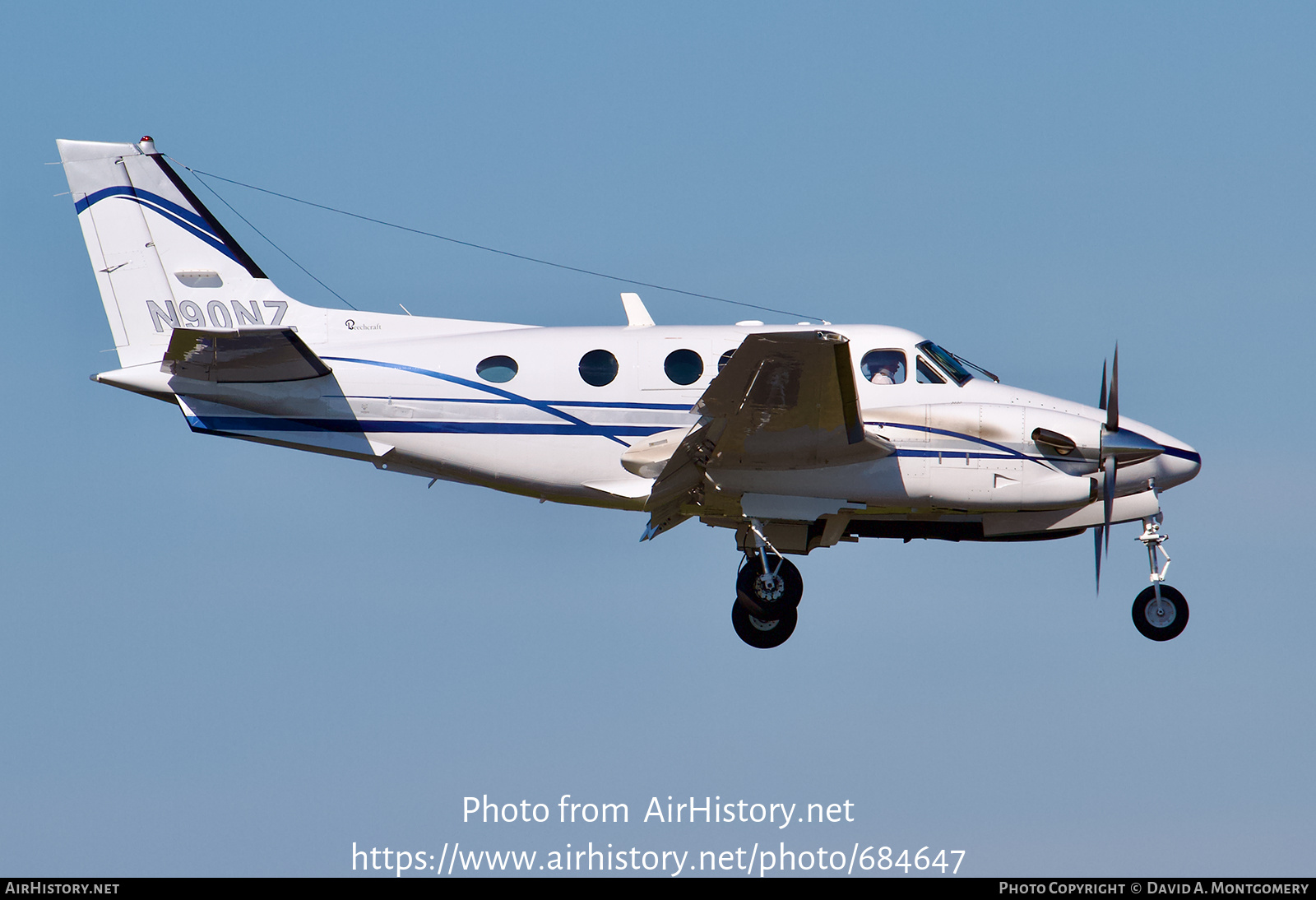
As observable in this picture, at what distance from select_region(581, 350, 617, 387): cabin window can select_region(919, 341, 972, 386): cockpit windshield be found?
362 centimetres

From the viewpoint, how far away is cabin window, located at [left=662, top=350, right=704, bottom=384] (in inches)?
632

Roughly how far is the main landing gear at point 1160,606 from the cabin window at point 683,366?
5.70m

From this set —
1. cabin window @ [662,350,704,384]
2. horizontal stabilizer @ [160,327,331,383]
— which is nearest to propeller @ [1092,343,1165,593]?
cabin window @ [662,350,704,384]

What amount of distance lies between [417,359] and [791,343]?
5120 mm

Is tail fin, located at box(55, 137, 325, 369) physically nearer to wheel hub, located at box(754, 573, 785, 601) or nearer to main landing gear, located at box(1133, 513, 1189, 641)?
wheel hub, located at box(754, 573, 785, 601)

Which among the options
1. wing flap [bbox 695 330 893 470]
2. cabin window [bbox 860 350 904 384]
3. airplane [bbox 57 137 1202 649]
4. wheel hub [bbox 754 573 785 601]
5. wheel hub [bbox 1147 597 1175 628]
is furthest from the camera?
wheel hub [bbox 754 573 785 601]

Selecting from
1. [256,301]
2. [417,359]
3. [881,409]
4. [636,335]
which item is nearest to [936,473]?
[881,409]

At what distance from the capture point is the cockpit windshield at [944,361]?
52.7ft

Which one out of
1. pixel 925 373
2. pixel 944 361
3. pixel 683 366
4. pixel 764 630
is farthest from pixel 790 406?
pixel 764 630

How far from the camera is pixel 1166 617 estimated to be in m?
16.4

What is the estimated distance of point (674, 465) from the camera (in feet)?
50.5

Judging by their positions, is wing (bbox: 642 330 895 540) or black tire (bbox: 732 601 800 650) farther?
black tire (bbox: 732 601 800 650)

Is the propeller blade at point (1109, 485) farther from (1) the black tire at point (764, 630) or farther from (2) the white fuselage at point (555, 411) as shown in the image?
(1) the black tire at point (764, 630)

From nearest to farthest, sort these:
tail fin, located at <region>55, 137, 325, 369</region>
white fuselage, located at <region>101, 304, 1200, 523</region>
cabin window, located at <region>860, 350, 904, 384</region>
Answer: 1. white fuselage, located at <region>101, 304, 1200, 523</region>
2. cabin window, located at <region>860, 350, 904, 384</region>
3. tail fin, located at <region>55, 137, 325, 369</region>
